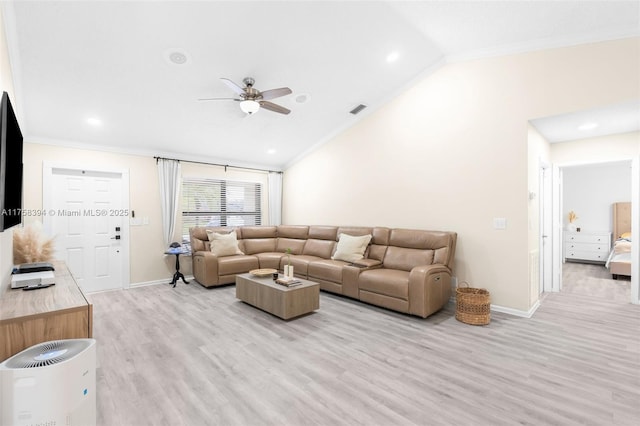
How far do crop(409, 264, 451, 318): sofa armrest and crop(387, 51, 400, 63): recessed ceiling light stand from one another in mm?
2635

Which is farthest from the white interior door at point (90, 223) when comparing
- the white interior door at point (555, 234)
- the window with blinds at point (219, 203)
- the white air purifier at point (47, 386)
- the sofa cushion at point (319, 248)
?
the white interior door at point (555, 234)

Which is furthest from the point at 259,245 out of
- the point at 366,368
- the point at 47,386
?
the point at 47,386

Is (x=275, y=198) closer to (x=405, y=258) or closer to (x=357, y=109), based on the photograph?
(x=357, y=109)

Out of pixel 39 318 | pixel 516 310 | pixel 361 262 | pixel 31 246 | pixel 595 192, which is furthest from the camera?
pixel 595 192

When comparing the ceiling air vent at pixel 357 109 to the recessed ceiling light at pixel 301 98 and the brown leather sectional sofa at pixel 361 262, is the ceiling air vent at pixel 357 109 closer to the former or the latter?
the recessed ceiling light at pixel 301 98

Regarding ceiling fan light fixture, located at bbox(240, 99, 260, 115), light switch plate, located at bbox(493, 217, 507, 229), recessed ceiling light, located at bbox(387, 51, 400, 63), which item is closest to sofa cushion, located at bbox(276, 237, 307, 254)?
ceiling fan light fixture, located at bbox(240, 99, 260, 115)

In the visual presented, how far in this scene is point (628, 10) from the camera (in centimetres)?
262

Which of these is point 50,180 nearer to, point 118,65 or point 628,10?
point 118,65

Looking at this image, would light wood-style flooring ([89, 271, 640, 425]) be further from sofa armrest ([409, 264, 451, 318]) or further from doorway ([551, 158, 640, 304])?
doorway ([551, 158, 640, 304])

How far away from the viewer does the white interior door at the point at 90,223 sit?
14.0ft

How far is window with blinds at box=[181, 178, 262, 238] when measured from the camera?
5535mm

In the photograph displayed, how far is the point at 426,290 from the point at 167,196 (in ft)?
14.5

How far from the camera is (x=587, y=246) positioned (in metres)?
6.68

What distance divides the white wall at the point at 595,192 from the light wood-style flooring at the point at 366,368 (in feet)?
13.9
